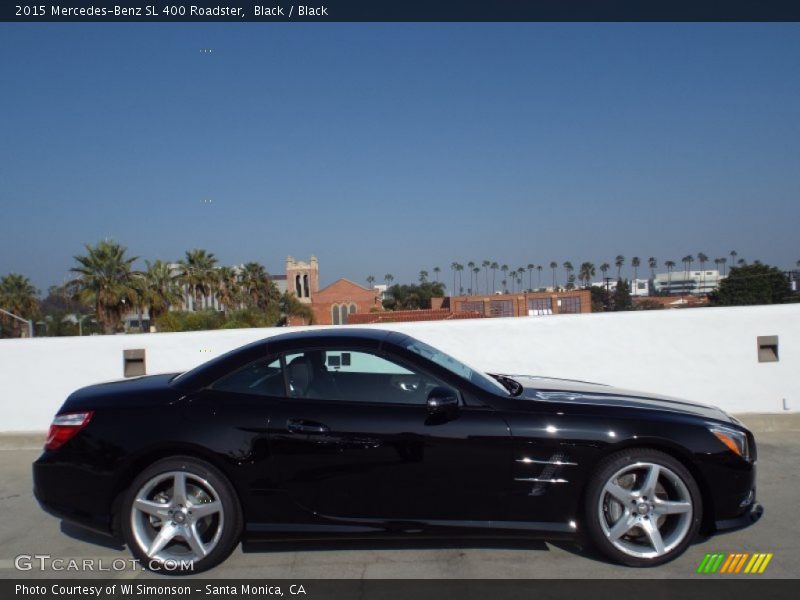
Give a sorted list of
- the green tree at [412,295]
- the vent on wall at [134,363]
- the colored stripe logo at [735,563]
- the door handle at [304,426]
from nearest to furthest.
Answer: the colored stripe logo at [735,563] → the door handle at [304,426] → the vent on wall at [134,363] → the green tree at [412,295]

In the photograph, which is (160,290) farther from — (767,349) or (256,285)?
(767,349)

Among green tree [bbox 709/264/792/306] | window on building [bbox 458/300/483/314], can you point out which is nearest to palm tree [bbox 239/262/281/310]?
window on building [bbox 458/300/483/314]

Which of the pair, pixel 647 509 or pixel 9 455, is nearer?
pixel 647 509

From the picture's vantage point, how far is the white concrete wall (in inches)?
296

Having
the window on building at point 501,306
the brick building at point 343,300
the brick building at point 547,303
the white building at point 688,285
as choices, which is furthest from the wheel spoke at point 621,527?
the brick building at point 343,300

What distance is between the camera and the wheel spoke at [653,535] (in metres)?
3.84

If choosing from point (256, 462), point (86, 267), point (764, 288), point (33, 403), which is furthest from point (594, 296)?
point (86, 267)

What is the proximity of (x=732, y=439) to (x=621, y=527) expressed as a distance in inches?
33.6

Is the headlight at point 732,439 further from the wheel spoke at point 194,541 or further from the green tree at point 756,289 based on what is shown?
the green tree at point 756,289

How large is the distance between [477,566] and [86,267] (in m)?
36.6

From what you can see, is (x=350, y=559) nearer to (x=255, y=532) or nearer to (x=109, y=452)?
(x=255, y=532)

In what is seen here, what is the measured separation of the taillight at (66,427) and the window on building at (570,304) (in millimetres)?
16976

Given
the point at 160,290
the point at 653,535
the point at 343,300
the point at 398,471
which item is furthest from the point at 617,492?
the point at 343,300
